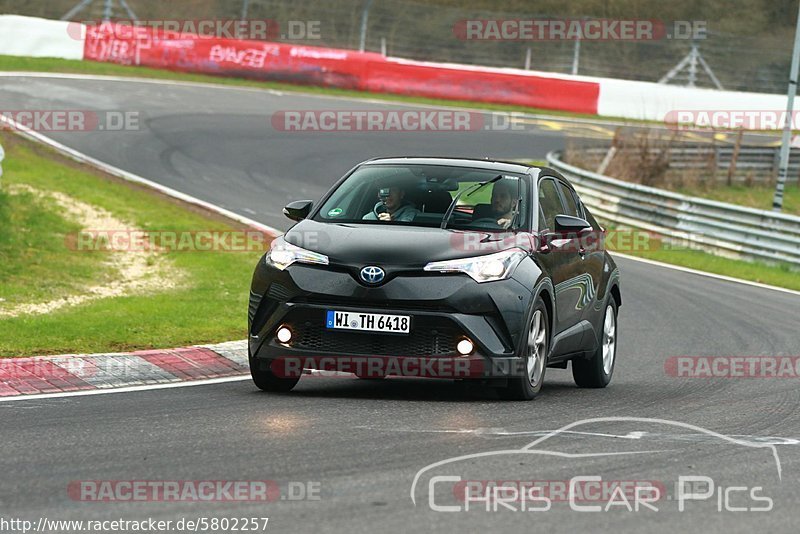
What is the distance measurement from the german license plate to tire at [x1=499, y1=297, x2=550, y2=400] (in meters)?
0.82

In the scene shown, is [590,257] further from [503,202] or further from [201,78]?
[201,78]

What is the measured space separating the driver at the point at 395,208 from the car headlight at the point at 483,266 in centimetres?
88

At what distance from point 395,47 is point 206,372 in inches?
1201

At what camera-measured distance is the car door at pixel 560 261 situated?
1005 cm

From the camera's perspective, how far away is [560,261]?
1021 cm

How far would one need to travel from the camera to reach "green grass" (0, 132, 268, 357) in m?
11.3

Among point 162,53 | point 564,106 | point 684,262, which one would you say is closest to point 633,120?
point 564,106

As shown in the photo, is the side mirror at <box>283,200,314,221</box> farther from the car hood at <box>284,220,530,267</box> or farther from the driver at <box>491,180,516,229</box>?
the driver at <box>491,180,516,229</box>

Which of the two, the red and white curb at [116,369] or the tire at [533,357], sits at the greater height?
the tire at [533,357]

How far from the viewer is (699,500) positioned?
252 inches

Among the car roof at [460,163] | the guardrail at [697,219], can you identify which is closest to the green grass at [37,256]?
the car roof at [460,163]

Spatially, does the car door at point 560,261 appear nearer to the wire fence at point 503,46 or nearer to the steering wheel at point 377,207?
the steering wheel at point 377,207

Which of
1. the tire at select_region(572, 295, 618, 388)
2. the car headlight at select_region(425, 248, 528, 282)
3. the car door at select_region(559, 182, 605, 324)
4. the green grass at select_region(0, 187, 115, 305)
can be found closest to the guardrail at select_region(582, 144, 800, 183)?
the green grass at select_region(0, 187, 115, 305)

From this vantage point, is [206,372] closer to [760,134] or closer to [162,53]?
[162,53]
